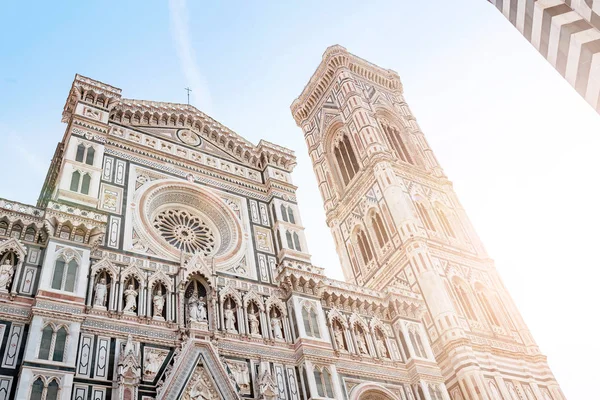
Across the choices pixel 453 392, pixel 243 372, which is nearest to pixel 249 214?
pixel 243 372

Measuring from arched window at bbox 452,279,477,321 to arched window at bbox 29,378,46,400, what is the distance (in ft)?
57.0

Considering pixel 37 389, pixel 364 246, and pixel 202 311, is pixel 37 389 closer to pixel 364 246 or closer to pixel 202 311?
pixel 202 311

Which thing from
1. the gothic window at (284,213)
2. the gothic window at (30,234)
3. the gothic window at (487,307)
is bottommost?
the gothic window at (30,234)

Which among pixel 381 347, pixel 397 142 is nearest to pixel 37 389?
pixel 381 347

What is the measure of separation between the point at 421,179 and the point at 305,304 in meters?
14.8

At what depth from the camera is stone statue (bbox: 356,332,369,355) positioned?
17500mm

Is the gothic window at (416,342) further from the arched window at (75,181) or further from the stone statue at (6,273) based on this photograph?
the stone statue at (6,273)

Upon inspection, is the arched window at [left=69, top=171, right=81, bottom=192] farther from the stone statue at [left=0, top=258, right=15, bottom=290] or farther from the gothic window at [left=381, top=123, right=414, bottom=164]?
the gothic window at [left=381, top=123, right=414, bottom=164]

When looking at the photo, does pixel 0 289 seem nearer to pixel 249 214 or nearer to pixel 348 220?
pixel 249 214

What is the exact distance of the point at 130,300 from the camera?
14.2 m

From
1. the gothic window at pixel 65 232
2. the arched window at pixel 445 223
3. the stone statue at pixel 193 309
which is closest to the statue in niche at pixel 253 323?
the stone statue at pixel 193 309

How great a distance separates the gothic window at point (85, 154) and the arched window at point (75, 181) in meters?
0.74

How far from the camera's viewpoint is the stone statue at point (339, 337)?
674 inches

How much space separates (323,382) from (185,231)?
6.86 metres
